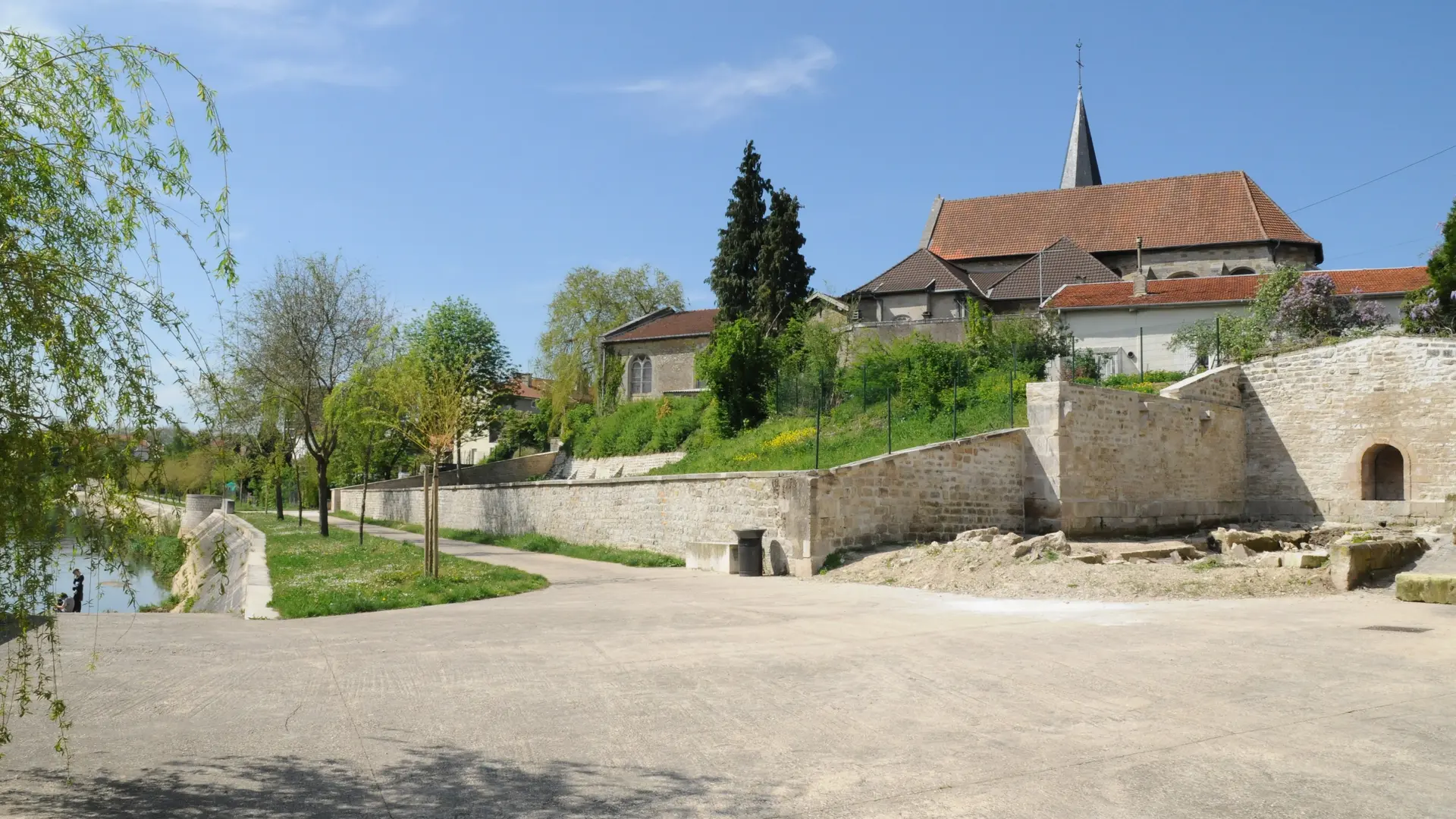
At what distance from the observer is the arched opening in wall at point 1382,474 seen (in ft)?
76.4

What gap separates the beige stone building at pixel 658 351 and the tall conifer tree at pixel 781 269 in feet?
23.8

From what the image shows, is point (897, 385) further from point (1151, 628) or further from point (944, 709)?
point (944, 709)

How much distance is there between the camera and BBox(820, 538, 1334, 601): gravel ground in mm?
12781

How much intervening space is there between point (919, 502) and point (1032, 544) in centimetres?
307

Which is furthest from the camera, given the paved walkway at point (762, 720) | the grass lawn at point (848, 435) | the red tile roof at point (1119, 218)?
the red tile roof at point (1119, 218)

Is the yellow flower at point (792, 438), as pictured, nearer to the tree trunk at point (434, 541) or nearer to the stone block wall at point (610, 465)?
the stone block wall at point (610, 465)

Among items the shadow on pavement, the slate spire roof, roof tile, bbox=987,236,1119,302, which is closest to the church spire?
the slate spire roof

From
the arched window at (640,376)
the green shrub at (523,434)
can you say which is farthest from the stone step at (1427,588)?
the arched window at (640,376)

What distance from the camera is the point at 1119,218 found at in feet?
154

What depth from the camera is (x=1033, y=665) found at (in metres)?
7.96

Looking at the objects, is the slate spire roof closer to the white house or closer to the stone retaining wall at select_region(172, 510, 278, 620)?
the white house

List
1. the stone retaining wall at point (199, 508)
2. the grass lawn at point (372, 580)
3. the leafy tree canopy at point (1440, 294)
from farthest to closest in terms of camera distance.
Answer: the stone retaining wall at point (199, 508) < the leafy tree canopy at point (1440, 294) < the grass lawn at point (372, 580)

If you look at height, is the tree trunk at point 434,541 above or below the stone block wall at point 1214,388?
below

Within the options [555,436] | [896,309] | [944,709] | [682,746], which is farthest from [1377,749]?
[555,436]
